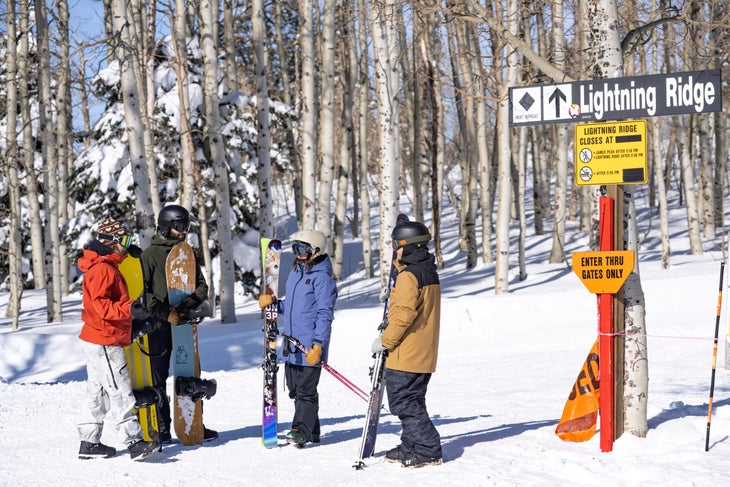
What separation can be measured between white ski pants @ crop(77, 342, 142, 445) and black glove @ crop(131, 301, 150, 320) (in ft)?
1.04

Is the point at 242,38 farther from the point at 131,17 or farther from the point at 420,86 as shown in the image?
the point at 131,17

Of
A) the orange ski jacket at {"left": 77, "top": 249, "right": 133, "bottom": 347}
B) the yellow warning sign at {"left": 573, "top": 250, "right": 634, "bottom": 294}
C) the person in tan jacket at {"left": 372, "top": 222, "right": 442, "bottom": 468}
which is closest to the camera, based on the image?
the person in tan jacket at {"left": 372, "top": 222, "right": 442, "bottom": 468}

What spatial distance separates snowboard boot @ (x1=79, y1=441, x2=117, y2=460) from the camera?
6211 millimetres

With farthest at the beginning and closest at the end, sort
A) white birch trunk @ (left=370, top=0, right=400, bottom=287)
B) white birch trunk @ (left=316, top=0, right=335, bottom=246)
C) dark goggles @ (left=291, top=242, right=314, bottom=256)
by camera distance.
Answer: white birch trunk @ (left=316, top=0, right=335, bottom=246)
white birch trunk @ (left=370, top=0, right=400, bottom=287)
dark goggles @ (left=291, top=242, right=314, bottom=256)

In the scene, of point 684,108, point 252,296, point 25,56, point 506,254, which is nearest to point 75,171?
point 25,56

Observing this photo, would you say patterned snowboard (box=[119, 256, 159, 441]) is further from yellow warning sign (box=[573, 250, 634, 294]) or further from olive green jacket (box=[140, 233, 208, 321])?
yellow warning sign (box=[573, 250, 634, 294])

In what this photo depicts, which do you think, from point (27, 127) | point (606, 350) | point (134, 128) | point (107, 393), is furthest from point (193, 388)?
point (27, 127)

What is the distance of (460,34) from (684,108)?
1681 cm

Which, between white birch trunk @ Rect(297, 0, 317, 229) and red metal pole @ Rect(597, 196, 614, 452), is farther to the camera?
white birch trunk @ Rect(297, 0, 317, 229)

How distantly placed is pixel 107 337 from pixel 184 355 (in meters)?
0.86

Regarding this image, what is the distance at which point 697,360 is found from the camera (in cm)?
1135

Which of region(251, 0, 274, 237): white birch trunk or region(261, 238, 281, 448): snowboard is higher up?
region(251, 0, 274, 237): white birch trunk

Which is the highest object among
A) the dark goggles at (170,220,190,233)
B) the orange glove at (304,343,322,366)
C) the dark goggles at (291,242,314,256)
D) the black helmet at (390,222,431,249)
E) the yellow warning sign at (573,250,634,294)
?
the dark goggles at (170,220,190,233)

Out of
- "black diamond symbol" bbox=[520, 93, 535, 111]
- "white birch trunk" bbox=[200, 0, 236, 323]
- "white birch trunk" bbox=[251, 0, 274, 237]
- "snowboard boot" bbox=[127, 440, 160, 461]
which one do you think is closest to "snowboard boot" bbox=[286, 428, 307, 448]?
"snowboard boot" bbox=[127, 440, 160, 461]
